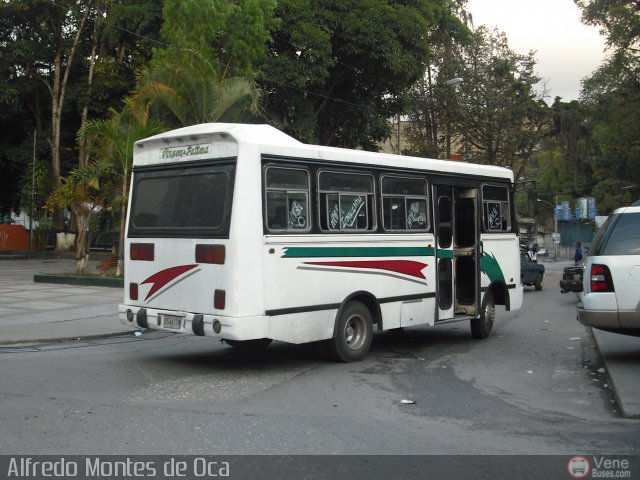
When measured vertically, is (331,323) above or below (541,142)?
below

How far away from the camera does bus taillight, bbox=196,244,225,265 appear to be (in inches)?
326

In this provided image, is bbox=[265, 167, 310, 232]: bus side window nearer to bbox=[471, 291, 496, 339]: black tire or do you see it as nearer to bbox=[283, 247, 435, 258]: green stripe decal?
bbox=[283, 247, 435, 258]: green stripe decal

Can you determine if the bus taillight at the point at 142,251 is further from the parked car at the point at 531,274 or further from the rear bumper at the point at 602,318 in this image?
the parked car at the point at 531,274

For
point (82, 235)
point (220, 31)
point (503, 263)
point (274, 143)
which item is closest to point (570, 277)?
point (503, 263)

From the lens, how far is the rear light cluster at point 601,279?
8914 millimetres

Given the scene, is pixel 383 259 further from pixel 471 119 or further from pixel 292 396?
pixel 471 119

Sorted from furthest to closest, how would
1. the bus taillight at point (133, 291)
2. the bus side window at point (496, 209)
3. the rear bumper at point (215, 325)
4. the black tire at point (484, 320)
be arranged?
1. the bus side window at point (496, 209)
2. the black tire at point (484, 320)
3. the bus taillight at point (133, 291)
4. the rear bumper at point (215, 325)

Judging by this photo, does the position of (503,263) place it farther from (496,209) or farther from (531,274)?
(531,274)

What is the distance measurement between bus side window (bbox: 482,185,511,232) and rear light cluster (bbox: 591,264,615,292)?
3274 millimetres

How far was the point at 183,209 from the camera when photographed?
889cm

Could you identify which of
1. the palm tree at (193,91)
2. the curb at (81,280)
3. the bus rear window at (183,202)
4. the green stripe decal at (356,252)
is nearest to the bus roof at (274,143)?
the bus rear window at (183,202)

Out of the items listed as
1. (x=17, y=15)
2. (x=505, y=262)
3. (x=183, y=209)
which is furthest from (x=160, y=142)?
(x=17, y=15)

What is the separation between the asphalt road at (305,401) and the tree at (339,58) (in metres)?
17.3

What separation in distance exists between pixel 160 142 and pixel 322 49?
61.0 ft
